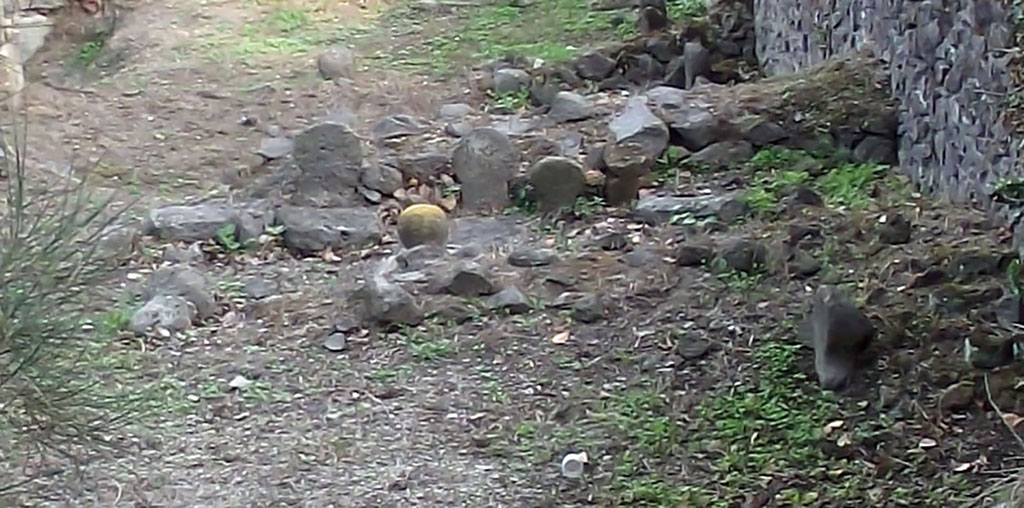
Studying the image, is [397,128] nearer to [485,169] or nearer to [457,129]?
[457,129]

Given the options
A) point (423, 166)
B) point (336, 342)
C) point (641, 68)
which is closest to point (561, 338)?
point (336, 342)

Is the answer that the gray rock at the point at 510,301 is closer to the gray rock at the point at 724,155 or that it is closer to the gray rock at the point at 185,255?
the gray rock at the point at 185,255

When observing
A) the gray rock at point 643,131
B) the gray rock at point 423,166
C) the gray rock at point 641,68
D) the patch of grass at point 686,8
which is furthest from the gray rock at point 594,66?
the gray rock at point 423,166

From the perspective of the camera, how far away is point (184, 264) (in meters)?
6.31

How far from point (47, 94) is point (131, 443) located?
6061mm

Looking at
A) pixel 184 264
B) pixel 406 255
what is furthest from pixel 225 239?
pixel 406 255

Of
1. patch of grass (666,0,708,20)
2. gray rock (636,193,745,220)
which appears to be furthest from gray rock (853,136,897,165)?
patch of grass (666,0,708,20)

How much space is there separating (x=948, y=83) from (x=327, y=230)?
8.52 feet

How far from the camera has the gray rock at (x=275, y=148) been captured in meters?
7.88

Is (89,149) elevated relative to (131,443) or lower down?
lower down

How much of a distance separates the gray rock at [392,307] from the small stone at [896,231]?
164cm

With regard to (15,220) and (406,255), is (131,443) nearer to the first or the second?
(15,220)

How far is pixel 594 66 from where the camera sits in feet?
30.3

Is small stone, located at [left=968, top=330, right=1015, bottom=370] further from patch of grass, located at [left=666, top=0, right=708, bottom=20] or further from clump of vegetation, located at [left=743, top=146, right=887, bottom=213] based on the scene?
patch of grass, located at [left=666, top=0, right=708, bottom=20]
